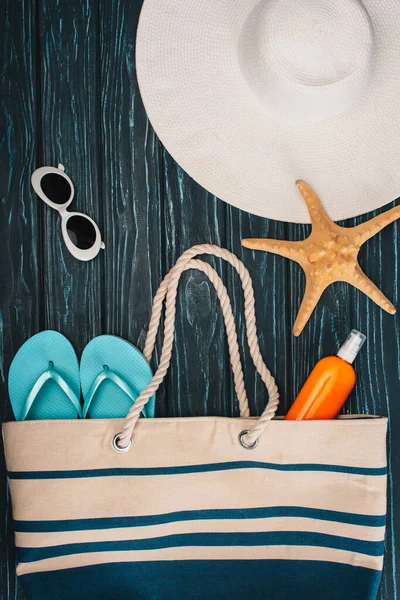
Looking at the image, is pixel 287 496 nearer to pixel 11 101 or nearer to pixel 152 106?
pixel 152 106

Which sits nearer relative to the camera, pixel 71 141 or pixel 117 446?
pixel 117 446

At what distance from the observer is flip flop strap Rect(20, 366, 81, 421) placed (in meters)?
0.95

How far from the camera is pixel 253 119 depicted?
92 cm

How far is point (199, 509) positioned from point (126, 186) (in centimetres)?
56

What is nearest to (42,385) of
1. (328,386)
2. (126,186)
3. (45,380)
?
(45,380)

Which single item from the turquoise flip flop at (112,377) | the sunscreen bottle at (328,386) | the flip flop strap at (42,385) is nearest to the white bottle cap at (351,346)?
the sunscreen bottle at (328,386)

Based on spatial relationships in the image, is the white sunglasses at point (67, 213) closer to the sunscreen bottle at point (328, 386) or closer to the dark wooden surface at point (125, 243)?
the dark wooden surface at point (125, 243)

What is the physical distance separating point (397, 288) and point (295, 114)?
1.18 feet

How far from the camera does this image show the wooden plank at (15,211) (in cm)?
100

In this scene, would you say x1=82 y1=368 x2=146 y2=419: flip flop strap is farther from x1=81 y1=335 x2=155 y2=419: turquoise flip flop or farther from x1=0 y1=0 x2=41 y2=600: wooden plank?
x1=0 y1=0 x2=41 y2=600: wooden plank

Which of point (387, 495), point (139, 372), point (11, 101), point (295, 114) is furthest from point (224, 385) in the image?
point (11, 101)

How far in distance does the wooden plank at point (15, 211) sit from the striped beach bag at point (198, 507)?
0.33ft

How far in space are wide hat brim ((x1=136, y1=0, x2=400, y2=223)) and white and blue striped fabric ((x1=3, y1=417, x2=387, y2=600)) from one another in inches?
15.0

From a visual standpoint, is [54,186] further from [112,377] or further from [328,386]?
[328,386]
